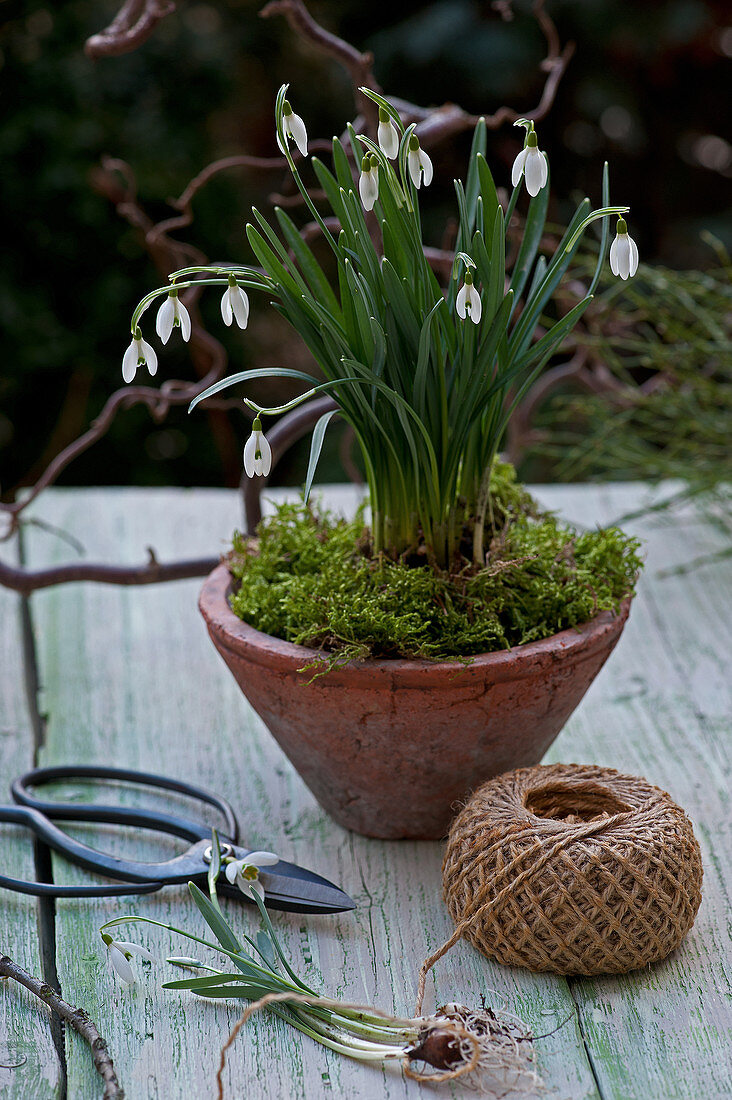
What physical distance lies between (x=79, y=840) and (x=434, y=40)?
1.98m

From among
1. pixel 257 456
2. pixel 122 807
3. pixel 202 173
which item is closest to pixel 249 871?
pixel 122 807

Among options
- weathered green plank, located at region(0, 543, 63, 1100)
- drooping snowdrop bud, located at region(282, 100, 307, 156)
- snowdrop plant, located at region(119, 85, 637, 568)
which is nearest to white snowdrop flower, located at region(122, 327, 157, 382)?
snowdrop plant, located at region(119, 85, 637, 568)

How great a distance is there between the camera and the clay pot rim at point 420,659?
0.62 meters

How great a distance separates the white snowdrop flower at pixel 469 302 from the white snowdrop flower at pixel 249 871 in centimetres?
33

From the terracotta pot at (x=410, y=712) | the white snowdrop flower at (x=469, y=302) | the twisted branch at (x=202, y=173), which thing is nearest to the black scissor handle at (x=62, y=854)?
the terracotta pot at (x=410, y=712)

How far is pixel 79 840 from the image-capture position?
0.73m

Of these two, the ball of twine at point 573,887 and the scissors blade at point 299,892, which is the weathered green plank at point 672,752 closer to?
the ball of twine at point 573,887

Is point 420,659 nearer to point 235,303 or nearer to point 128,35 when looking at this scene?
point 235,303

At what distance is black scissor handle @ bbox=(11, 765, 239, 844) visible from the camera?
2.32 ft

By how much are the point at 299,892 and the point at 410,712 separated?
125 mm

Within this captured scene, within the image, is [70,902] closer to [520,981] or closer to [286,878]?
[286,878]

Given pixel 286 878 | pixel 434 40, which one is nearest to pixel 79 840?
pixel 286 878

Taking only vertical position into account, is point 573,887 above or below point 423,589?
below

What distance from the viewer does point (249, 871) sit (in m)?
0.63
